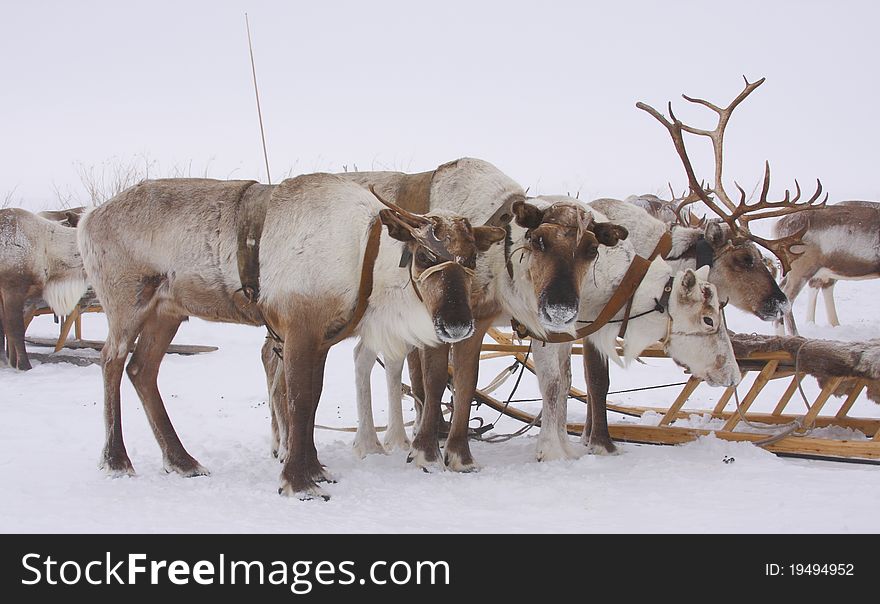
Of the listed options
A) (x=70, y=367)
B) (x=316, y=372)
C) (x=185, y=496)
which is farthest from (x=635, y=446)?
(x=70, y=367)

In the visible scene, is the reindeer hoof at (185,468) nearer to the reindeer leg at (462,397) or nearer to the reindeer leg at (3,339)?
the reindeer leg at (462,397)

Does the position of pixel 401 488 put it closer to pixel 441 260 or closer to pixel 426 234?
pixel 441 260

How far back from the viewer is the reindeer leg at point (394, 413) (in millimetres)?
6957

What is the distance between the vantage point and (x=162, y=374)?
415 inches

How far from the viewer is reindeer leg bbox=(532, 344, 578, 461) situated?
6258 millimetres

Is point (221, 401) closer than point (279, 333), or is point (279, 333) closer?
point (279, 333)

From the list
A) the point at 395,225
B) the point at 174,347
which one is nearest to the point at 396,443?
the point at 395,225

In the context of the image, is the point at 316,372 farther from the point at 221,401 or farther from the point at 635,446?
the point at 221,401

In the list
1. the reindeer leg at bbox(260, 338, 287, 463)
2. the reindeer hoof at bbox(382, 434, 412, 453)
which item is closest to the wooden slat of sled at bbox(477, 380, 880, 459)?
the reindeer hoof at bbox(382, 434, 412, 453)

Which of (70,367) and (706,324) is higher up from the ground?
(706,324)

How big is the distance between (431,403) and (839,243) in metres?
7.10

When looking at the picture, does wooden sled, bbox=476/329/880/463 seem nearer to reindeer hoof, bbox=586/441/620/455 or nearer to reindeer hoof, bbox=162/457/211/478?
reindeer hoof, bbox=586/441/620/455

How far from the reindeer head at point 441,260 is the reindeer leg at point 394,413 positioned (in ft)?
5.65

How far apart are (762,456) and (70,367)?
27.0 ft
